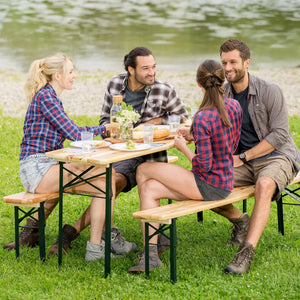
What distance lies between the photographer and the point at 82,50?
2347cm

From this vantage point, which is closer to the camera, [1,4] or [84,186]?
[84,186]

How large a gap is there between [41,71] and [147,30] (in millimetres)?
23137

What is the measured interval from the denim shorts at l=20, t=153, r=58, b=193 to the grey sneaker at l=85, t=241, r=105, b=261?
64cm

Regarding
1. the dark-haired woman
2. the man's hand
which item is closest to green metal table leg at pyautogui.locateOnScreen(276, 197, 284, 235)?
the man's hand

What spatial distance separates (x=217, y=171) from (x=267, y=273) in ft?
2.78

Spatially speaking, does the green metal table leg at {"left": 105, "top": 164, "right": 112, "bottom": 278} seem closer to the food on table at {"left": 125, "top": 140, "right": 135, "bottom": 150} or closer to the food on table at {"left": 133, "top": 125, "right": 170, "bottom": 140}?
the food on table at {"left": 125, "top": 140, "right": 135, "bottom": 150}

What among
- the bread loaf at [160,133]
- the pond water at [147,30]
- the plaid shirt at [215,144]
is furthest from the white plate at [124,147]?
the pond water at [147,30]

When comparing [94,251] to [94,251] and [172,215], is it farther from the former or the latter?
[172,215]

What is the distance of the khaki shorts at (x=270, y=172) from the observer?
15.8 feet

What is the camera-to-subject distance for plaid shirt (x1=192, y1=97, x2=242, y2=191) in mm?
4320

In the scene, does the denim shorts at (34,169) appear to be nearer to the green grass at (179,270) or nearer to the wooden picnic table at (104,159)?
the wooden picnic table at (104,159)

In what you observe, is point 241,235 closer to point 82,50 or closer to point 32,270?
point 32,270

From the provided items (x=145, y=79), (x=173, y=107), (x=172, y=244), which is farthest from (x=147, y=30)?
(x=172, y=244)

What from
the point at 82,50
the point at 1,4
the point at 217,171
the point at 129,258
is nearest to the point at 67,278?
the point at 129,258
